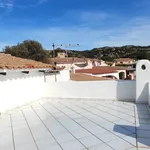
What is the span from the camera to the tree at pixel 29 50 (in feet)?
160

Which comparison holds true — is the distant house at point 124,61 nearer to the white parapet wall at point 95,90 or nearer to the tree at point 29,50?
the tree at point 29,50

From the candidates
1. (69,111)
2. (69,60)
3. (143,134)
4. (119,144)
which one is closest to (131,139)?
(119,144)

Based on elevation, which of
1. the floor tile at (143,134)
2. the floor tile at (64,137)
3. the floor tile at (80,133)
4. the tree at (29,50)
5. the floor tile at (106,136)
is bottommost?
the floor tile at (64,137)

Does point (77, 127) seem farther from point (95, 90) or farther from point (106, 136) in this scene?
point (95, 90)

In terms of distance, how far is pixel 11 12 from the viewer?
27391mm

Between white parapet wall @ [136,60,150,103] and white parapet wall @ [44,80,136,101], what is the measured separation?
46 centimetres

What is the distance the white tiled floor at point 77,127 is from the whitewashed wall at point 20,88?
62 centimetres

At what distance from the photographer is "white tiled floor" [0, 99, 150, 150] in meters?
6.65

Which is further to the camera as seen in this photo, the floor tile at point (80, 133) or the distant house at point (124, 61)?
the distant house at point (124, 61)

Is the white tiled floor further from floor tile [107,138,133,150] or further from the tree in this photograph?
the tree

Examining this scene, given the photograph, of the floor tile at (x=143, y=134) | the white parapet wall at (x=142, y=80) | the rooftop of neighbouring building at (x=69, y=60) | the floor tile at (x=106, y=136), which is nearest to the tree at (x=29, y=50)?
the rooftop of neighbouring building at (x=69, y=60)

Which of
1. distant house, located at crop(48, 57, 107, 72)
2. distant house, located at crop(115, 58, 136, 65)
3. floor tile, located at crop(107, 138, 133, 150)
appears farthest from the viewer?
distant house, located at crop(115, 58, 136, 65)

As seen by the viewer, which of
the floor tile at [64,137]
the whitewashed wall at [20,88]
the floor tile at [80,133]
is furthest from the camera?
the whitewashed wall at [20,88]

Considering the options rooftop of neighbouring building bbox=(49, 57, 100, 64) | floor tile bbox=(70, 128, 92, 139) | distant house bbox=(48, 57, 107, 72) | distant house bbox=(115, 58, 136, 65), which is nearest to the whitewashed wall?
floor tile bbox=(70, 128, 92, 139)
